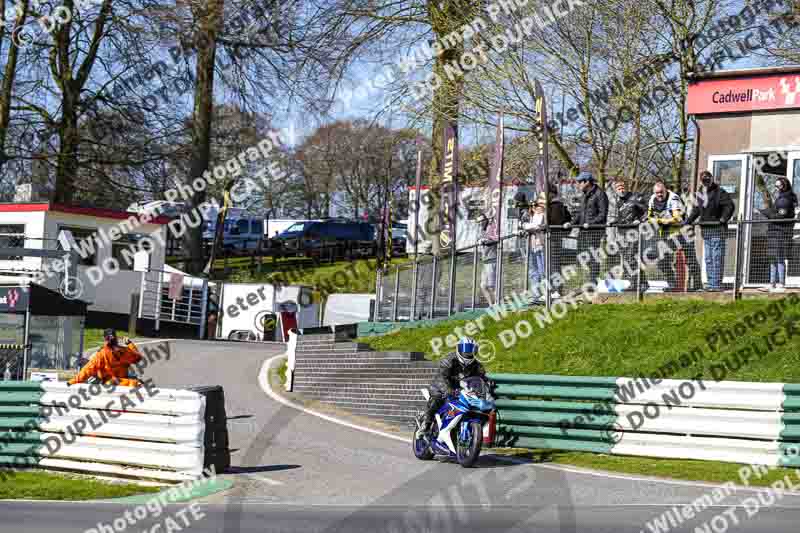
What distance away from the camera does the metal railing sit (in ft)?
58.3

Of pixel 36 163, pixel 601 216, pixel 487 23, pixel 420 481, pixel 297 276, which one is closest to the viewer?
pixel 420 481

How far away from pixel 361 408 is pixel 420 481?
6.59m

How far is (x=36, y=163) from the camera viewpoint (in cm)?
3819

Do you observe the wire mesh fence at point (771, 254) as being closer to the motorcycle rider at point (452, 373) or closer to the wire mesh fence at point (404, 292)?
the motorcycle rider at point (452, 373)

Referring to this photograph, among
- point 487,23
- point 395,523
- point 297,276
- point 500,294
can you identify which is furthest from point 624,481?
point 297,276

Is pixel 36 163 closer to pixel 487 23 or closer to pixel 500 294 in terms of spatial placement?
pixel 487 23

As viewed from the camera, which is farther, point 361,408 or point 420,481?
point 361,408

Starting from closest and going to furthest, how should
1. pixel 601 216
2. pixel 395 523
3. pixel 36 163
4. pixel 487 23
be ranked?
pixel 395 523 < pixel 601 216 < pixel 487 23 < pixel 36 163

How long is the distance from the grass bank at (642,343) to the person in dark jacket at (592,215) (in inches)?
30.9

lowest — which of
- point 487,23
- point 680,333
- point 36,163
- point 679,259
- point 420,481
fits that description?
point 420,481

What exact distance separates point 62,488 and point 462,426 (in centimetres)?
475

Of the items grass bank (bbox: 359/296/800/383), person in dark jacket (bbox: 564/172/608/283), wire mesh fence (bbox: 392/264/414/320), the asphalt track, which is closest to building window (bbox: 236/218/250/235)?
wire mesh fence (bbox: 392/264/414/320)

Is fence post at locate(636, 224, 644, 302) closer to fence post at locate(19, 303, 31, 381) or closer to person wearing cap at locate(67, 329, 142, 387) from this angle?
person wearing cap at locate(67, 329, 142, 387)

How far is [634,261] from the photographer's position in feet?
61.9
